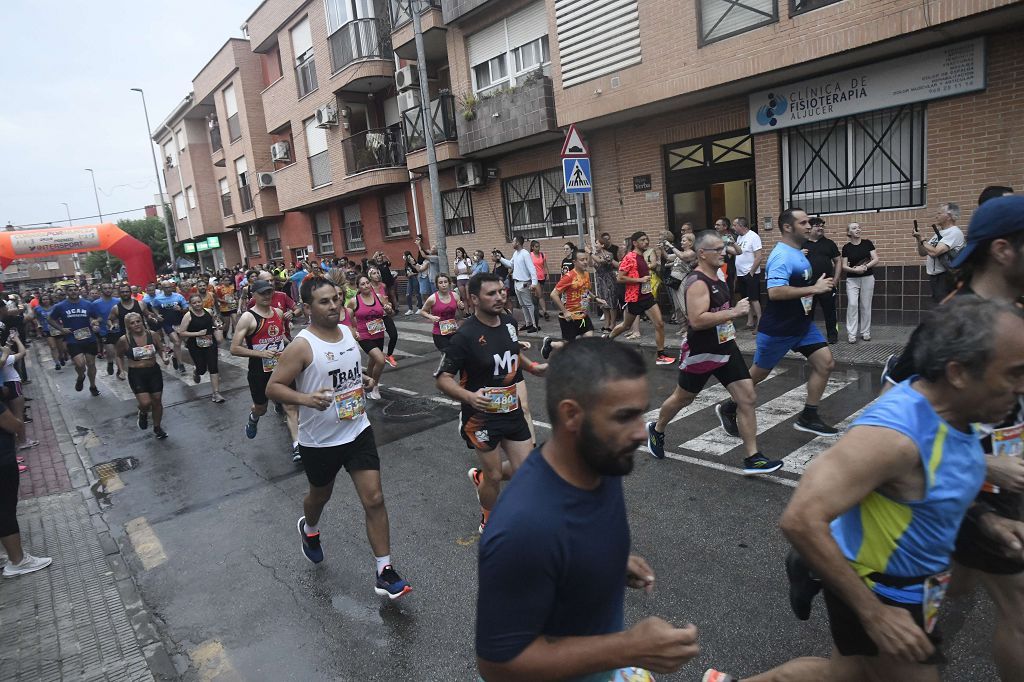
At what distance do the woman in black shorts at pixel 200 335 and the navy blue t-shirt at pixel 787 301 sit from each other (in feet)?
25.8

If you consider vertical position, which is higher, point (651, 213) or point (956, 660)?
point (651, 213)

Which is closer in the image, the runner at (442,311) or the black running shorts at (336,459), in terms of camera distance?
the black running shorts at (336,459)

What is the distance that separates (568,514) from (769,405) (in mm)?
6061

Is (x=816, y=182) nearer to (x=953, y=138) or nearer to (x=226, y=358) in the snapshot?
(x=953, y=138)

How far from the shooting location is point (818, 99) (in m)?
10.5

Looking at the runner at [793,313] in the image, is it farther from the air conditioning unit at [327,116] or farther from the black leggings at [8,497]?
the air conditioning unit at [327,116]

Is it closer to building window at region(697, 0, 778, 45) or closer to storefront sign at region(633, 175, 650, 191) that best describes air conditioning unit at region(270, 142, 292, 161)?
storefront sign at region(633, 175, 650, 191)

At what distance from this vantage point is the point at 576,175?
10.2 m

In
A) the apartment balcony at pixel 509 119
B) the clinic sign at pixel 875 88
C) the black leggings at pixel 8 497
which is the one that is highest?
the apartment balcony at pixel 509 119

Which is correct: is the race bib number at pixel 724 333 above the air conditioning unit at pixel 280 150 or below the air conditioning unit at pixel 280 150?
below

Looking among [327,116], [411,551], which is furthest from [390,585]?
[327,116]

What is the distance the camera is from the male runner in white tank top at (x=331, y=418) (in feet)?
13.5

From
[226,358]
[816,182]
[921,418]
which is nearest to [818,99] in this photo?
[816,182]

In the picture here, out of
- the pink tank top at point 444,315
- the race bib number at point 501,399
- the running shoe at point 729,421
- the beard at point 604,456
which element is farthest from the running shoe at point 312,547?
the pink tank top at point 444,315
